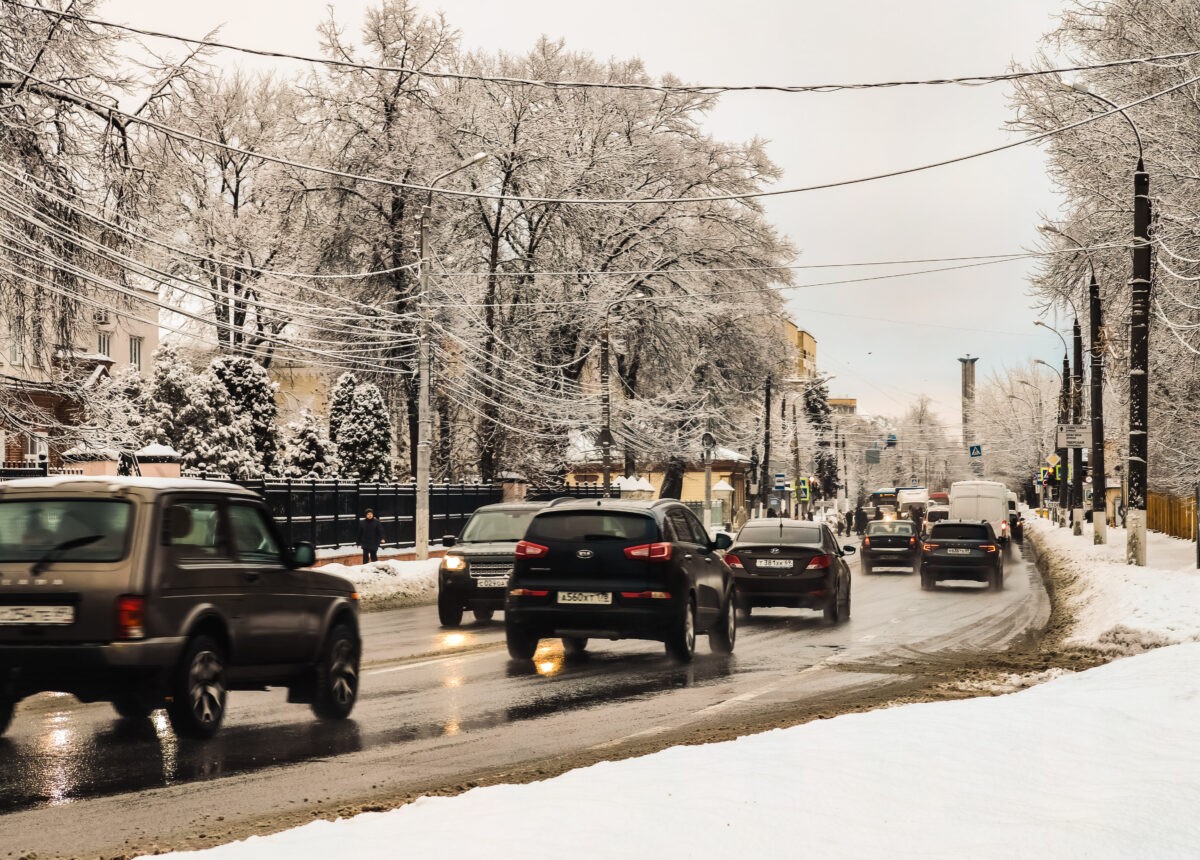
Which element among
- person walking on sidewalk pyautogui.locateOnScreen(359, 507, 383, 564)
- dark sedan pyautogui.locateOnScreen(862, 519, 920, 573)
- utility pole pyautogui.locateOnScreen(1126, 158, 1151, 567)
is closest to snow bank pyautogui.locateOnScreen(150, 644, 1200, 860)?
utility pole pyautogui.locateOnScreen(1126, 158, 1151, 567)

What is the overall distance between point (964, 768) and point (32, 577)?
5747mm

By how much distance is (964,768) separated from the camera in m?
7.86

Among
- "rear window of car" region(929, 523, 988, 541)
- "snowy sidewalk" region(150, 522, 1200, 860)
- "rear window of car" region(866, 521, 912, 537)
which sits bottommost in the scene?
"snowy sidewalk" region(150, 522, 1200, 860)

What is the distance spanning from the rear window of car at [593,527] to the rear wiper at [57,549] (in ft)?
22.1

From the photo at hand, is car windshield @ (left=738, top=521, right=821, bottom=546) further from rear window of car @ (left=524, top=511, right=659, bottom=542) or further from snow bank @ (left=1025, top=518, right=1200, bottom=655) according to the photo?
rear window of car @ (left=524, top=511, right=659, bottom=542)

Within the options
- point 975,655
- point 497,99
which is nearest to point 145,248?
point 975,655

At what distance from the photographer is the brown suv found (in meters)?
9.08

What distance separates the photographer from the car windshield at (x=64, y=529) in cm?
926

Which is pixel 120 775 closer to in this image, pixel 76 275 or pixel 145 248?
pixel 76 275

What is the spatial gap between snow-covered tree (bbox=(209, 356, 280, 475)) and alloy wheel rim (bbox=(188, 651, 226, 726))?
4000cm

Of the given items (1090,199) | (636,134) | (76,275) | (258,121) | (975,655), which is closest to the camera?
(975,655)

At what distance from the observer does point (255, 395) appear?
49.9 metres

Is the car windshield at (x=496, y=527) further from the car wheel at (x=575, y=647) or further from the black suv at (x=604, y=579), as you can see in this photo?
the black suv at (x=604, y=579)

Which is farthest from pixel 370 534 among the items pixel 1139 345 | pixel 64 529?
pixel 64 529
